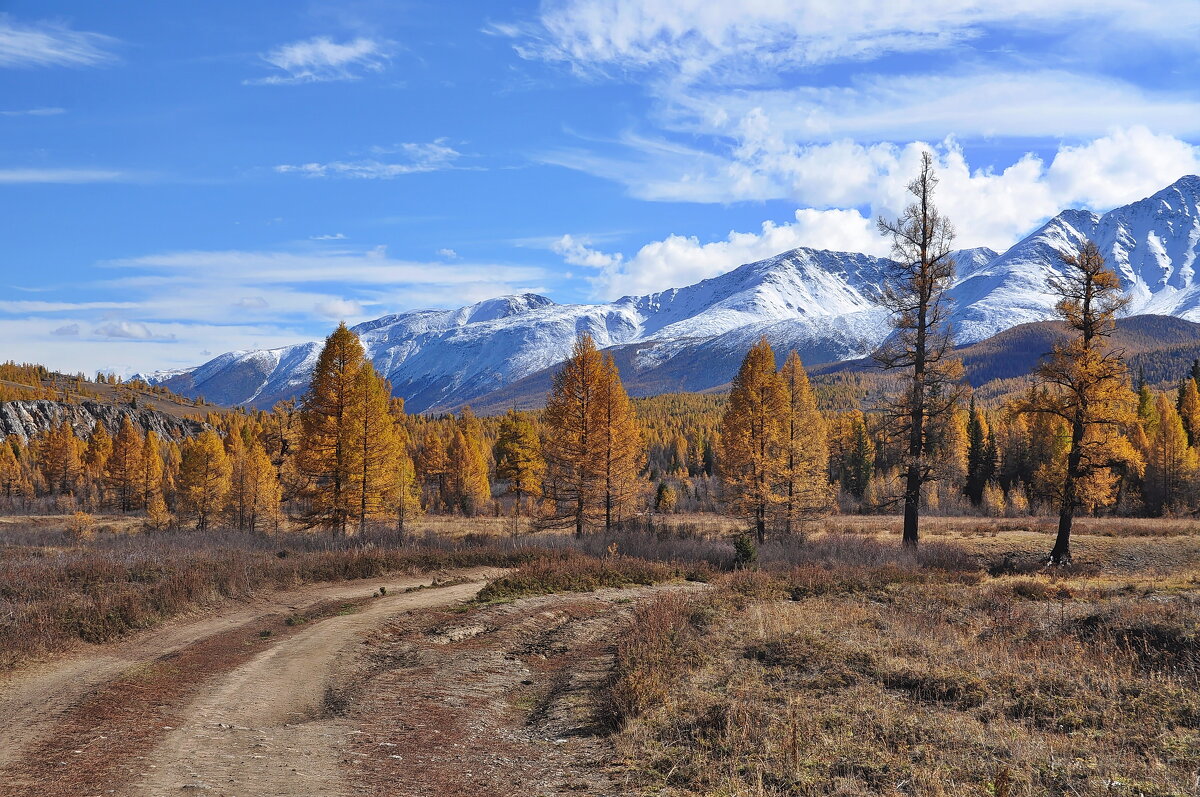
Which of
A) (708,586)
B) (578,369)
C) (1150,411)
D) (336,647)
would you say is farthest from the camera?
(1150,411)

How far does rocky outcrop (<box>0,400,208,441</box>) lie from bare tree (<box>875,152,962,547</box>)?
132 m

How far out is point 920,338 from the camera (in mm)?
27094

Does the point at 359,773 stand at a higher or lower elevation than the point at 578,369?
lower

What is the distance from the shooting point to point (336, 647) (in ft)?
45.3

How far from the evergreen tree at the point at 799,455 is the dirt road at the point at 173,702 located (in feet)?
88.5

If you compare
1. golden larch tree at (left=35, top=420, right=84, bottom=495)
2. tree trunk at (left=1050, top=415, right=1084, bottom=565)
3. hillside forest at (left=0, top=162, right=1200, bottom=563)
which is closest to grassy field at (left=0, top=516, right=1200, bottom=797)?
tree trunk at (left=1050, top=415, right=1084, bottom=565)

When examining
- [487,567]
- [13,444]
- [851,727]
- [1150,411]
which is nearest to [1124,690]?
[851,727]

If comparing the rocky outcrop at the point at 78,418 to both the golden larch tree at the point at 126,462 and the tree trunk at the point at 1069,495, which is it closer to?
the golden larch tree at the point at 126,462

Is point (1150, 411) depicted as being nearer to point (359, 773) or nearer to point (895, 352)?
point (895, 352)

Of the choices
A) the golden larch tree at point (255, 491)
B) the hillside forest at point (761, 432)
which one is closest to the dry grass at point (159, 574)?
the hillside forest at point (761, 432)

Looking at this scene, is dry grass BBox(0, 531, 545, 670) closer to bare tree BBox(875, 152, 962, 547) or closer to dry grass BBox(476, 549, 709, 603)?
dry grass BBox(476, 549, 709, 603)

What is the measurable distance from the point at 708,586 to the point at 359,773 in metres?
14.6

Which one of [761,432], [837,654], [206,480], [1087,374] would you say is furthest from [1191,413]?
[206,480]

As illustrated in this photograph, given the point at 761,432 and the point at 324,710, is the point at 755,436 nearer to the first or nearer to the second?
the point at 761,432
